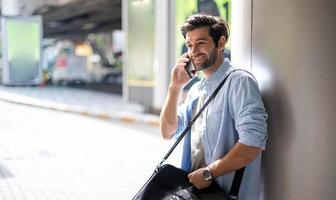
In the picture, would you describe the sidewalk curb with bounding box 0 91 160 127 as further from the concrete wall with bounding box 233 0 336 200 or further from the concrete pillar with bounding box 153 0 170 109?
the concrete wall with bounding box 233 0 336 200

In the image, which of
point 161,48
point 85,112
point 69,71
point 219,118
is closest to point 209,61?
point 219,118

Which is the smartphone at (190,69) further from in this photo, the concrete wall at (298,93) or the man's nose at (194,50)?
the concrete wall at (298,93)

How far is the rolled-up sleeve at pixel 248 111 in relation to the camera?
2453mm

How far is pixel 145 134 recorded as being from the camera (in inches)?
403

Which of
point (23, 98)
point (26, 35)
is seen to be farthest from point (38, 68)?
point (23, 98)

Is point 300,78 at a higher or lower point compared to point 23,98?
higher

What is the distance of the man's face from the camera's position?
2658mm

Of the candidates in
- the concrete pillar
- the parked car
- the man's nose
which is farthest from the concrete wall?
the parked car

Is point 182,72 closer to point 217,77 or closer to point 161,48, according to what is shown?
point 217,77

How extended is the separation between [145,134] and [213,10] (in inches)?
103

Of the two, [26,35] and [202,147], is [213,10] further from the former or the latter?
[26,35]

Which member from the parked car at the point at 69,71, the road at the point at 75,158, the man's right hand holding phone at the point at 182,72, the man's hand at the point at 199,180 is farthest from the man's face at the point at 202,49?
the parked car at the point at 69,71

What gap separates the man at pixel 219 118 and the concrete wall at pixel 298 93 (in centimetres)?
16

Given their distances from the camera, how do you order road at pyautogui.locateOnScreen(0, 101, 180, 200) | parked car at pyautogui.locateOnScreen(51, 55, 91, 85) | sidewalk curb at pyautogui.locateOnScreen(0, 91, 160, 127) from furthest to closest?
parked car at pyautogui.locateOnScreen(51, 55, 91, 85)
sidewalk curb at pyautogui.locateOnScreen(0, 91, 160, 127)
road at pyautogui.locateOnScreen(0, 101, 180, 200)
